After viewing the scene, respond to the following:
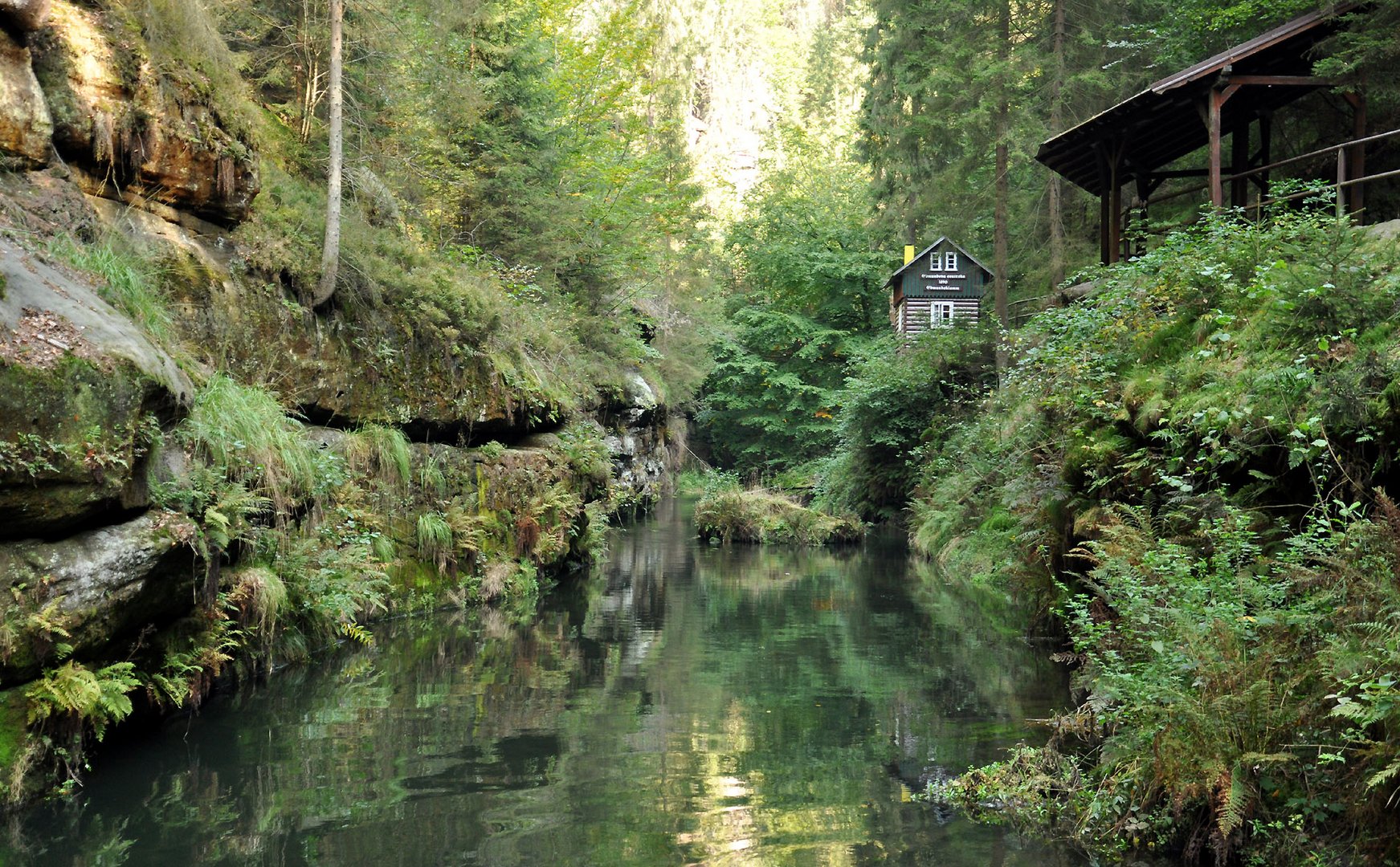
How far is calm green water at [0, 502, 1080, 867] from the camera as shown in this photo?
20.6 feet

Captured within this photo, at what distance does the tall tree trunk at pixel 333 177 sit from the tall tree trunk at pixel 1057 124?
15.5m

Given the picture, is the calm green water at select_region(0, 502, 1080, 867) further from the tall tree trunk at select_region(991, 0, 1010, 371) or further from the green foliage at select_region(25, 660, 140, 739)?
the tall tree trunk at select_region(991, 0, 1010, 371)

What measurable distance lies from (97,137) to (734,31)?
188 feet

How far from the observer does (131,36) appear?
11.3m

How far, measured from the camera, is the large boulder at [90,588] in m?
6.60

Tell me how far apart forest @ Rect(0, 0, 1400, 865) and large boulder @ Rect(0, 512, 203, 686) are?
3 centimetres

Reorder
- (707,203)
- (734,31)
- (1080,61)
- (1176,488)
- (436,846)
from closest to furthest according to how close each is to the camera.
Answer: (436,846), (1176,488), (1080,61), (707,203), (734,31)

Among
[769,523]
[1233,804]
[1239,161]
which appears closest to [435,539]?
[1233,804]

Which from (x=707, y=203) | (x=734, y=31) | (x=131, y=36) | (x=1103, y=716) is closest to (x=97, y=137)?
(x=131, y=36)

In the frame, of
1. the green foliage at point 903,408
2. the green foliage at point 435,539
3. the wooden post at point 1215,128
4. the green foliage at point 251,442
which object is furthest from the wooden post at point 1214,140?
the green foliage at point 251,442

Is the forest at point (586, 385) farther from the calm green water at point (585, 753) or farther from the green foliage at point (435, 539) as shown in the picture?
the calm green water at point (585, 753)

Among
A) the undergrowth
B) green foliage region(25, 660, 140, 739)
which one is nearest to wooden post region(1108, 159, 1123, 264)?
the undergrowth

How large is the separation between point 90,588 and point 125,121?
244 inches

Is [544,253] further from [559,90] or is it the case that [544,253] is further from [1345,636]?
[1345,636]
